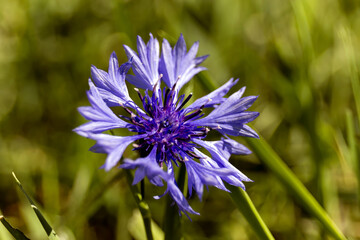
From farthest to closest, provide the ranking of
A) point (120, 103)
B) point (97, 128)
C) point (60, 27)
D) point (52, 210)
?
point (60, 27) < point (52, 210) < point (120, 103) < point (97, 128)

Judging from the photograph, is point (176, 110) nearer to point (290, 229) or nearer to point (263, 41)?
point (290, 229)

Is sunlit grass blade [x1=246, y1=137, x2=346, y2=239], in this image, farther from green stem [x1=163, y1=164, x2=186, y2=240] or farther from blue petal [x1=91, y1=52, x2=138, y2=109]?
blue petal [x1=91, y1=52, x2=138, y2=109]

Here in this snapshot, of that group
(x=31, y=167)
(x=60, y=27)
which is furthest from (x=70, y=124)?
(x=60, y=27)

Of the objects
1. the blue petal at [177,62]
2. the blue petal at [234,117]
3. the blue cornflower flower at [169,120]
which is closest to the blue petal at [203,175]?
the blue cornflower flower at [169,120]

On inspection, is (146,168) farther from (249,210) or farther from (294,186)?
(294,186)

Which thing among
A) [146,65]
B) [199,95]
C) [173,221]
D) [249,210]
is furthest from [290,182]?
[199,95]

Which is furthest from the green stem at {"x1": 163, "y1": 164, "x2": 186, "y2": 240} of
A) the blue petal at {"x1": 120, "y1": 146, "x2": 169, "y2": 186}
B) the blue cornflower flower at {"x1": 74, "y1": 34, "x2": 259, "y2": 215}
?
the blue petal at {"x1": 120, "y1": 146, "x2": 169, "y2": 186}

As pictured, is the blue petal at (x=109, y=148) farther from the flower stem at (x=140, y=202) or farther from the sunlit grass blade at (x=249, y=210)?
the sunlit grass blade at (x=249, y=210)
